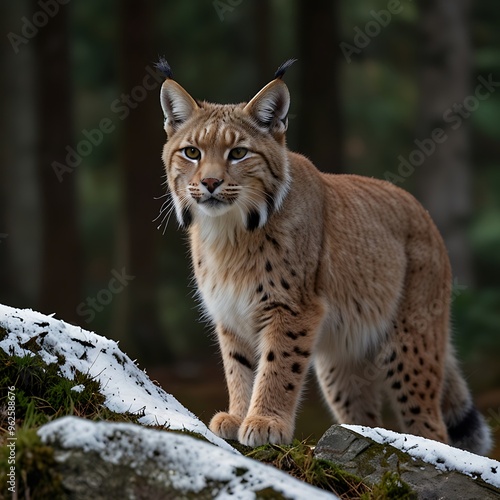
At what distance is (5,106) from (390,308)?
1120 cm

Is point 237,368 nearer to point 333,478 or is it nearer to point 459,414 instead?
point 333,478

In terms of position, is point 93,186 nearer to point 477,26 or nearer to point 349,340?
point 477,26

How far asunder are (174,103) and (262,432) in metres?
2.40

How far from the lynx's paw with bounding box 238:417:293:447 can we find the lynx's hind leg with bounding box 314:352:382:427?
184 centimetres

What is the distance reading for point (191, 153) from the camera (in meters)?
6.16

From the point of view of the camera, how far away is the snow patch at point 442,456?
16.4ft

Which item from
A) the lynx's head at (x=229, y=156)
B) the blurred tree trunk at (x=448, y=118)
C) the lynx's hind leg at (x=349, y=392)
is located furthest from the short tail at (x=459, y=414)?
the blurred tree trunk at (x=448, y=118)

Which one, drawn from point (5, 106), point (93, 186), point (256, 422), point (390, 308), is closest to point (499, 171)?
point (93, 186)

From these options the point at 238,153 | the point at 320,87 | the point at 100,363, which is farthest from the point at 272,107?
the point at 320,87

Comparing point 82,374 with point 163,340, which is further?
point 163,340

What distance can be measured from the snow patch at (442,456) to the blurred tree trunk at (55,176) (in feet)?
32.3

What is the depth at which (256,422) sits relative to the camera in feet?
18.4

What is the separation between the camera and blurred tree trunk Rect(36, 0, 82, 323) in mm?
14492

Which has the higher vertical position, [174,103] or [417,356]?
[174,103]
